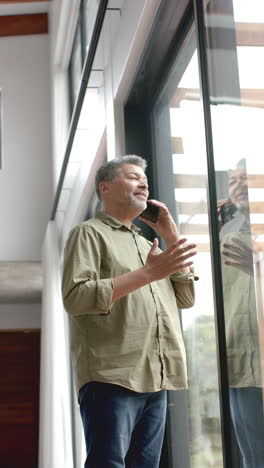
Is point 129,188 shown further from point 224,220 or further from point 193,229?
point 193,229

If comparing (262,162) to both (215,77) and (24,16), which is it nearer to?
(215,77)

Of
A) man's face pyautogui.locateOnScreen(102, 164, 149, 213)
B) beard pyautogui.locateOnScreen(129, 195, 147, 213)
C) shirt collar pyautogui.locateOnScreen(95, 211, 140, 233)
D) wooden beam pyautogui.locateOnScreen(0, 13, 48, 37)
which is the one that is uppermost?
wooden beam pyautogui.locateOnScreen(0, 13, 48, 37)

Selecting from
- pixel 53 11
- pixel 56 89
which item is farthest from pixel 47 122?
pixel 53 11

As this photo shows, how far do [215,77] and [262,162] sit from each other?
0.45 meters

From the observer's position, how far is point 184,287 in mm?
2611

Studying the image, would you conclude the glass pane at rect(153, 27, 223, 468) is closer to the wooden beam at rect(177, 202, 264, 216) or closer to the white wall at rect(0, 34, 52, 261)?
the wooden beam at rect(177, 202, 264, 216)

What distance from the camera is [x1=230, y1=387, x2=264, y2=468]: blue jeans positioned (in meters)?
2.20

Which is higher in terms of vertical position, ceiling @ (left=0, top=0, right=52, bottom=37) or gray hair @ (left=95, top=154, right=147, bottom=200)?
ceiling @ (left=0, top=0, right=52, bottom=37)

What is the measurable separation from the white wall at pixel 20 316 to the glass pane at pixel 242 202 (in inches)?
214

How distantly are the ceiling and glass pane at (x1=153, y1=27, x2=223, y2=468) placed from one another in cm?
510

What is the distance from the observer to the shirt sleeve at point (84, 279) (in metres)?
2.29

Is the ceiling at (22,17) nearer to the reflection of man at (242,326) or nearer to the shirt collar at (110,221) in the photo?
the shirt collar at (110,221)

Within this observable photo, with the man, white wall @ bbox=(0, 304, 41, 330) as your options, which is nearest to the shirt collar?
the man

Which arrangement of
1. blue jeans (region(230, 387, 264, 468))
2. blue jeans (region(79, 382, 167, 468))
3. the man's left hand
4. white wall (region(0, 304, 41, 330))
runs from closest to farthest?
blue jeans (region(230, 387, 264, 468))
blue jeans (region(79, 382, 167, 468))
the man's left hand
white wall (region(0, 304, 41, 330))
